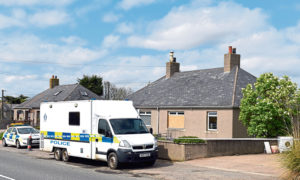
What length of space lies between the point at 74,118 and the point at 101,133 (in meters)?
2.09

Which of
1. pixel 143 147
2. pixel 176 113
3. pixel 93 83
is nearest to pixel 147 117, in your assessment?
pixel 176 113

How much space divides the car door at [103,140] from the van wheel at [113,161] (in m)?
0.28

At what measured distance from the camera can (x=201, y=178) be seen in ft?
40.8

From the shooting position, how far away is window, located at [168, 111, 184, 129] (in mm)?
29050

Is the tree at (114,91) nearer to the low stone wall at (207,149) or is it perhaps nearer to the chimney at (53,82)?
the chimney at (53,82)

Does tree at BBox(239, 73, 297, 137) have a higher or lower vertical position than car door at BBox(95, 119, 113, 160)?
higher

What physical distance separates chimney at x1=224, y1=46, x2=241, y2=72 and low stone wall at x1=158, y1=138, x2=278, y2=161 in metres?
11.6

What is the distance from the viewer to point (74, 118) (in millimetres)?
16828

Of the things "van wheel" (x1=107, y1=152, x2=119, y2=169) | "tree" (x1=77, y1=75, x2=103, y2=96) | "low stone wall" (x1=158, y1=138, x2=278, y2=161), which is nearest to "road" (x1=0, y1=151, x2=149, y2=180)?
"van wheel" (x1=107, y1=152, x2=119, y2=169)

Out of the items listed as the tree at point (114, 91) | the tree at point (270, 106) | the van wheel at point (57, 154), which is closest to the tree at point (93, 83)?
the tree at point (114, 91)

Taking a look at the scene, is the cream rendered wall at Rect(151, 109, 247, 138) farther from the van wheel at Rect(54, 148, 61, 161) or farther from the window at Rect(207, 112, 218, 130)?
the van wheel at Rect(54, 148, 61, 161)

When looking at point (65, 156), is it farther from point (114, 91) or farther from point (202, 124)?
point (114, 91)

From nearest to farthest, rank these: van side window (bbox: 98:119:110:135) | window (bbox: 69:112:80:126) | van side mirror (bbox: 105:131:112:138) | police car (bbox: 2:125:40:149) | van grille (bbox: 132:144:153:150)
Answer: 1. van grille (bbox: 132:144:153:150)
2. van side mirror (bbox: 105:131:112:138)
3. van side window (bbox: 98:119:110:135)
4. window (bbox: 69:112:80:126)
5. police car (bbox: 2:125:40:149)

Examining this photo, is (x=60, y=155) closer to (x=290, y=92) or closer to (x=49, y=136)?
(x=49, y=136)
